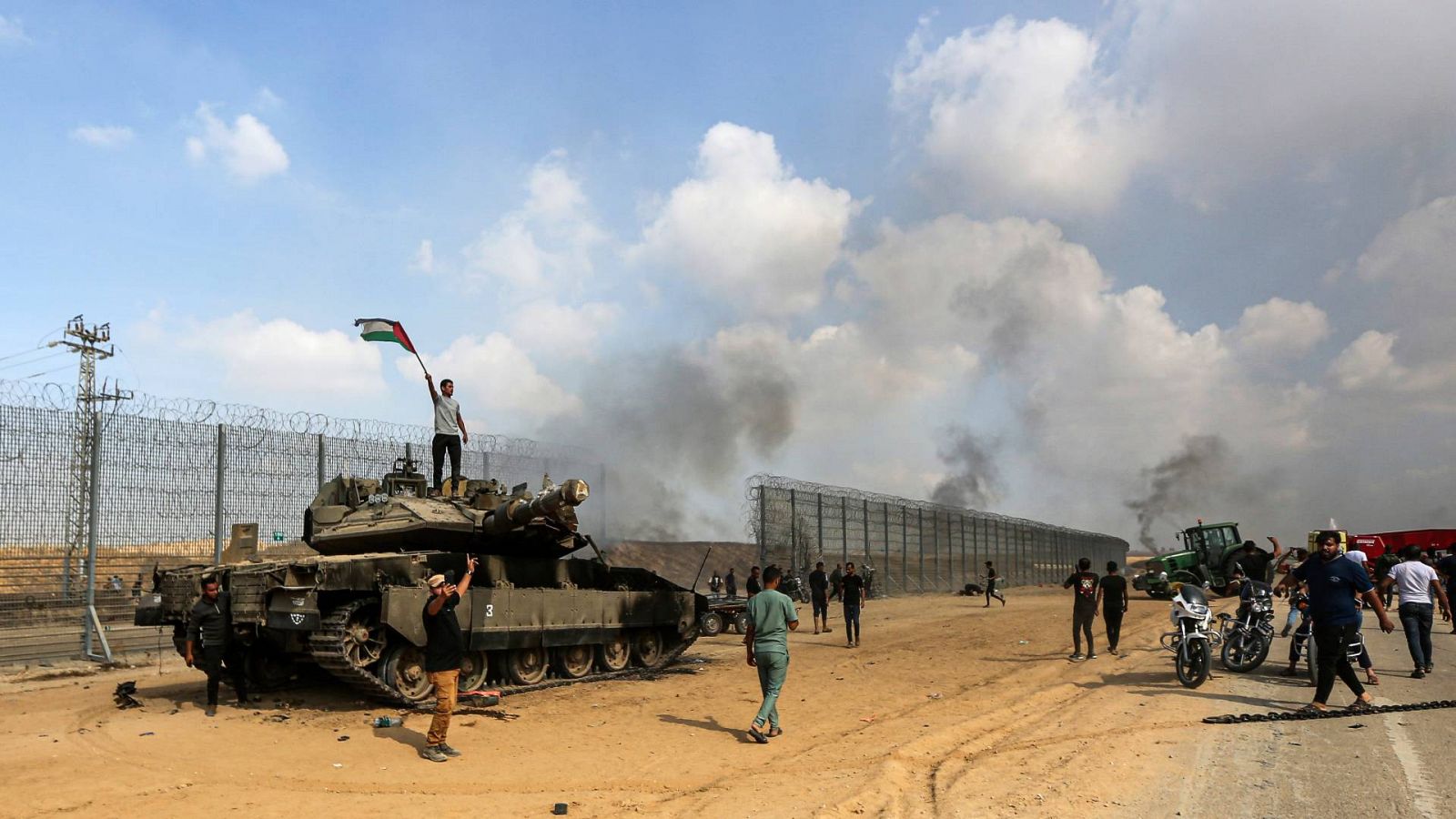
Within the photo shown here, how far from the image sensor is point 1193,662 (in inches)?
436

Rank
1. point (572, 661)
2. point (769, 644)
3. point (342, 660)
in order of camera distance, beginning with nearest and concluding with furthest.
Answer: point (769, 644) < point (342, 660) < point (572, 661)

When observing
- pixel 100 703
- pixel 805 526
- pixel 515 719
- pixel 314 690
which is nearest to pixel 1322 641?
pixel 515 719

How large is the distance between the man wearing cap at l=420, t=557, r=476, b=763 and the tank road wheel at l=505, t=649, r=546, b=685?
4523 millimetres

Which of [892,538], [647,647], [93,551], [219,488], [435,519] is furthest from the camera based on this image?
[892,538]

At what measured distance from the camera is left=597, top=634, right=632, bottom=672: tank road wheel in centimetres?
1470

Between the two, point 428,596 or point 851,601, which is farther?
point 851,601

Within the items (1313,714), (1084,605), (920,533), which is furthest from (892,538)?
(1313,714)

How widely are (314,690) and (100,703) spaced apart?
2343 millimetres

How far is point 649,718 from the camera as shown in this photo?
1039cm

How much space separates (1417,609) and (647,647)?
10.4 m

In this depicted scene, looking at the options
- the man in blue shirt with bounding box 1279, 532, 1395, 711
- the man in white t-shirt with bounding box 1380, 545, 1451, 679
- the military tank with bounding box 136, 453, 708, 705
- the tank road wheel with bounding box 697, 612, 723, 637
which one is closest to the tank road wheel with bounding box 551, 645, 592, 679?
the military tank with bounding box 136, 453, 708, 705

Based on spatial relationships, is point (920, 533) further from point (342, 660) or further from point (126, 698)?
point (126, 698)

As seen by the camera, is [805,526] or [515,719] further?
[805,526]

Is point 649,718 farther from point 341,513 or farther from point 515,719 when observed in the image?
point 341,513
